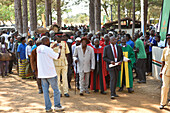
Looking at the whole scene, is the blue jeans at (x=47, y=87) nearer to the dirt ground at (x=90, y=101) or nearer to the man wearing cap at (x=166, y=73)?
the dirt ground at (x=90, y=101)

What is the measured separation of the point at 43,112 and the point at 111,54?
108 inches

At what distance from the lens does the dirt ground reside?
7.10m

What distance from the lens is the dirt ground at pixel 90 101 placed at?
7.10 m

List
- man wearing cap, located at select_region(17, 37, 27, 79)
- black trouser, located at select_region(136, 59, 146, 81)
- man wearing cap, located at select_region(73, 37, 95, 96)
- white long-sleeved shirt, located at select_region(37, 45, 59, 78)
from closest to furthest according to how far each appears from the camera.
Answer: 1. white long-sleeved shirt, located at select_region(37, 45, 59, 78)
2. man wearing cap, located at select_region(73, 37, 95, 96)
3. black trouser, located at select_region(136, 59, 146, 81)
4. man wearing cap, located at select_region(17, 37, 27, 79)

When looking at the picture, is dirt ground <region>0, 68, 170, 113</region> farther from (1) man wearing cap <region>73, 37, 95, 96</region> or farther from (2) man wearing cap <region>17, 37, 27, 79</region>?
(2) man wearing cap <region>17, 37, 27, 79</region>

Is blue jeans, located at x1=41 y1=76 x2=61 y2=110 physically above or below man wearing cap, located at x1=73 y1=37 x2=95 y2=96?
below

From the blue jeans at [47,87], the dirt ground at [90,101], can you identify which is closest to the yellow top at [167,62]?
the dirt ground at [90,101]

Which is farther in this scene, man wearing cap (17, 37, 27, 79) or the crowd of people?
man wearing cap (17, 37, 27, 79)

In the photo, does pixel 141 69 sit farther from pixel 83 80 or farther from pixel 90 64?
pixel 83 80

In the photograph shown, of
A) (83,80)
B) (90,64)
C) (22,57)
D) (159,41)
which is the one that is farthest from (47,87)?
(159,41)

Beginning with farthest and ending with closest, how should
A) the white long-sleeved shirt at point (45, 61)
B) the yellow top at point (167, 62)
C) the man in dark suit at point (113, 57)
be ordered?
the man in dark suit at point (113, 57) → the yellow top at point (167, 62) → the white long-sleeved shirt at point (45, 61)

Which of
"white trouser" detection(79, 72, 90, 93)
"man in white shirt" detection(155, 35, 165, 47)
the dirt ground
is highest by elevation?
"man in white shirt" detection(155, 35, 165, 47)

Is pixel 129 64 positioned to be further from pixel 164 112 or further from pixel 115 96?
pixel 164 112

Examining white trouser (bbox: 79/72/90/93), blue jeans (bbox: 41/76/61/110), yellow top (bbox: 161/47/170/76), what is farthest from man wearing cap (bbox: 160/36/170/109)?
blue jeans (bbox: 41/76/61/110)
